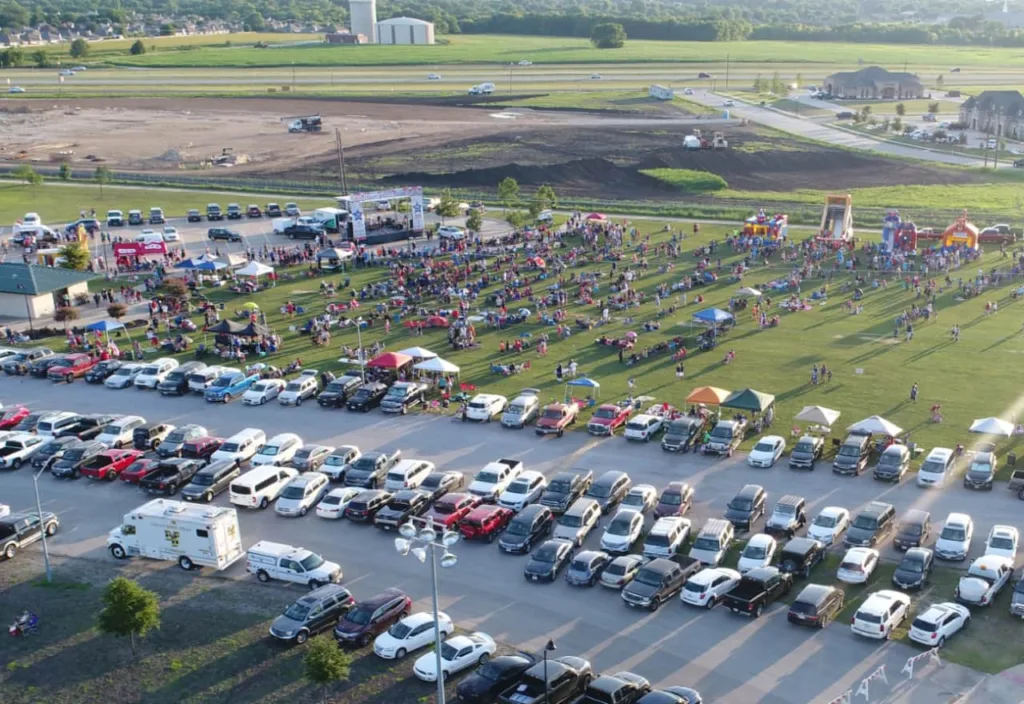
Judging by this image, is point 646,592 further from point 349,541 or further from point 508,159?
point 508,159

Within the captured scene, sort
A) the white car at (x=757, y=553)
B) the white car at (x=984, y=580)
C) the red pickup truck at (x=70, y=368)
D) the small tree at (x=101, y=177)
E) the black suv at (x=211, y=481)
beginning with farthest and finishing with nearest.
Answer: the small tree at (x=101, y=177), the red pickup truck at (x=70, y=368), the black suv at (x=211, y=481), the white car at (x=757, y=553), the white car at (x=984, y=580)

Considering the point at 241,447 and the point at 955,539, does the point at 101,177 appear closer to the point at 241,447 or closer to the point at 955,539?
the point at 241,447

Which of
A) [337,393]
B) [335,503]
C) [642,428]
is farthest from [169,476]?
[642,428]

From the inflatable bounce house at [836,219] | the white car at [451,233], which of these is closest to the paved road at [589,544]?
the white car at [451,233]

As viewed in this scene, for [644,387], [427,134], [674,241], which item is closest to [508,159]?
[427,134]

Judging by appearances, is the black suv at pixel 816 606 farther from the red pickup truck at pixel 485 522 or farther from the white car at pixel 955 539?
the red pickup truck at pixel 485 522
